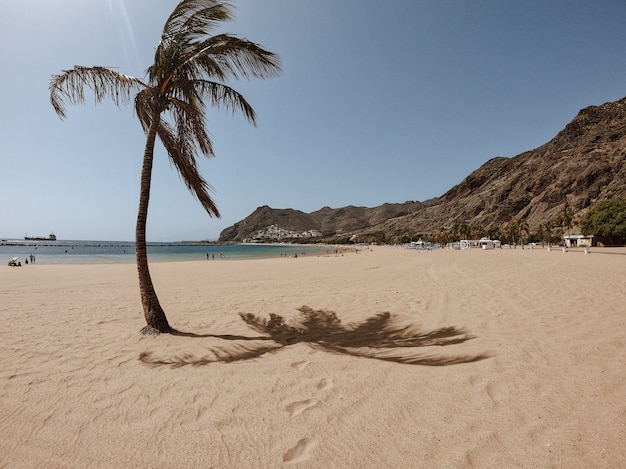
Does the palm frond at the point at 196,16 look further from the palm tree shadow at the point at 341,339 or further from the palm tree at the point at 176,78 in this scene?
the palm tree shadow at the point at 341,339

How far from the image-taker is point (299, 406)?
3.19 meters

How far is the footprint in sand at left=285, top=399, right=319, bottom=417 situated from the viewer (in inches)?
121

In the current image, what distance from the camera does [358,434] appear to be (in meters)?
2.71

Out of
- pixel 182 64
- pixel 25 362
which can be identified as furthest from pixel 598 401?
pixel 182 64

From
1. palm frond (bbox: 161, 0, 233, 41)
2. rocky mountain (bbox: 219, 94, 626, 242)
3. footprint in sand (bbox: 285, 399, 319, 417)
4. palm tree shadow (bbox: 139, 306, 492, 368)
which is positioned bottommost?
palm tree shadow (bbox: 139, 306, 492, 368)

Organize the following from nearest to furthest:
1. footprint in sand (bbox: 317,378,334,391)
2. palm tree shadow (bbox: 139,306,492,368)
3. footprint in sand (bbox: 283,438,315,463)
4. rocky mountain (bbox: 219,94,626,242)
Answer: footprint in sand (bbox: 283,438,315,463) < footprint in sand (bbox: 317,378,334,391) < palm tree shadow (bbox: 139,306,492,368) < rocky mountain (bbox: 219,94,626,242)

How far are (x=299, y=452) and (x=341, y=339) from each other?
3.04 meters

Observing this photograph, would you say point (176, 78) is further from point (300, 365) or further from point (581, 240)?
point (581, 240)

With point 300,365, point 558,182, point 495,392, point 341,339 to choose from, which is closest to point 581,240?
point 558,182

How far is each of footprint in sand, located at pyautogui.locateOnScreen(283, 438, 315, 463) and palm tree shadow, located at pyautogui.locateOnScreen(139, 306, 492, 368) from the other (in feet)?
7.02

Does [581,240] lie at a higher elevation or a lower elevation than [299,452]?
lower

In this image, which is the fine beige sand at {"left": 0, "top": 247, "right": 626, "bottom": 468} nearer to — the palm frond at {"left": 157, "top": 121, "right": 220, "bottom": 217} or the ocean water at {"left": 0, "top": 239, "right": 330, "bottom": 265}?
the palm frond at {"left": 157, "top": 121, "right": 220, "bottom": 217}

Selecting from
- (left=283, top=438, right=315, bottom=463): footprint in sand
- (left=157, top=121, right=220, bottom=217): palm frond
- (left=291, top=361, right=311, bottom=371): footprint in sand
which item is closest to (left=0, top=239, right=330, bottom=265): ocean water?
(left=157, top=121, right=220, bottom=217): palm frond

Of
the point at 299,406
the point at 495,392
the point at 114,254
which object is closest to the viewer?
the point at 299,406
